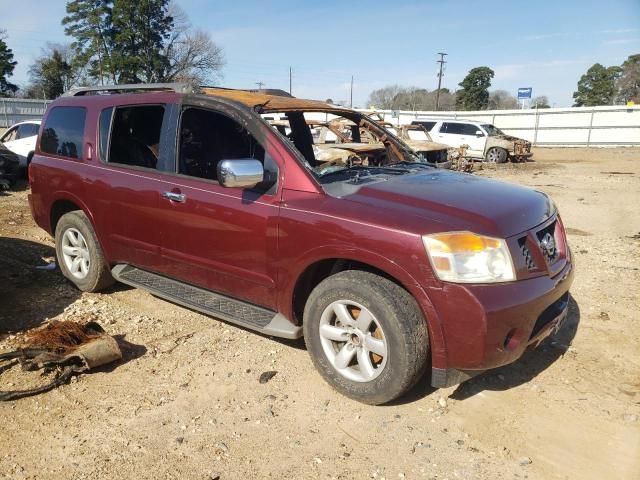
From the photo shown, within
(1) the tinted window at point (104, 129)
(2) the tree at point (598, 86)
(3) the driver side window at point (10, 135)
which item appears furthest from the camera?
(2) the tree at point (598, 86)

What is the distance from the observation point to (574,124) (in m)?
33.0

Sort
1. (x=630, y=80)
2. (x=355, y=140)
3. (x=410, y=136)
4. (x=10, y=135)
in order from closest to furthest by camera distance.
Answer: (x=355, y=140), (x=10, y=135), (x=410, y=136), (x=630, y=80)

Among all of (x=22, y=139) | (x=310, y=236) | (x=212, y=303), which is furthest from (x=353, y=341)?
(x=22, y=139)

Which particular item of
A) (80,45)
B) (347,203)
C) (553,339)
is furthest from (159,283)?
(80,45)

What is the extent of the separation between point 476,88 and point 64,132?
2986 inches

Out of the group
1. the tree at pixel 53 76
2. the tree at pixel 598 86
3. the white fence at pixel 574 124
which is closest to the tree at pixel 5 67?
the tree at pixel 53 76

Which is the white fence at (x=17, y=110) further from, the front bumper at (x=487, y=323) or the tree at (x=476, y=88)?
the tree at (x=476, y=88)

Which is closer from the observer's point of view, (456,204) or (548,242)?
(456,204)

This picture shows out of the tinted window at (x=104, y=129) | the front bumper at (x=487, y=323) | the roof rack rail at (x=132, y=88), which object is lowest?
the front bumper at (x=487, y=323)

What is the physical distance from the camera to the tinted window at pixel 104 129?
15.1 feet

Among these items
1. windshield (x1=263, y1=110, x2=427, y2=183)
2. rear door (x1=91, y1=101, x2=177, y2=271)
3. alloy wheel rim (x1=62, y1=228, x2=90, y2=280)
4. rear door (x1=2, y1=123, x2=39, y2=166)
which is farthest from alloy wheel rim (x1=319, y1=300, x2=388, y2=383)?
rear door (x1=2, y1=123, x2=39, y2=166)

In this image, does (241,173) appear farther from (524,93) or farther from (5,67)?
(5,67)

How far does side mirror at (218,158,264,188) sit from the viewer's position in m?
3.26

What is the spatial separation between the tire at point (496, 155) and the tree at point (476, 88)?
56.0 metres
